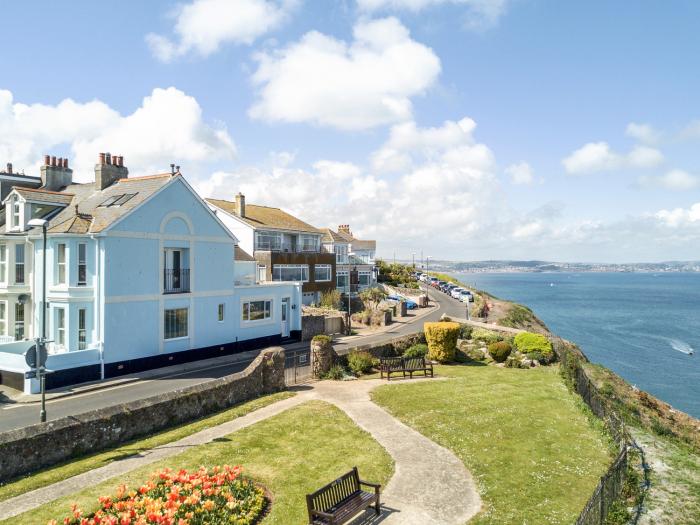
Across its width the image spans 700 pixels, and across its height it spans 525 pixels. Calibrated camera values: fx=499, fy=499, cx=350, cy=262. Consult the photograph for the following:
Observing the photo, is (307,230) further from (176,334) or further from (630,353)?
(630,353)

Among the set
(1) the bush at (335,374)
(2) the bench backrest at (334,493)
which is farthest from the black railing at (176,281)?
(2) the bench backrest at (334,493)

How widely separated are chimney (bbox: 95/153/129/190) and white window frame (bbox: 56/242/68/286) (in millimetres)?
5814

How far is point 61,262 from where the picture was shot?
→ 1025 inches

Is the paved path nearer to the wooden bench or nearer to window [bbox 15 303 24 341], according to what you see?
the wooden bench

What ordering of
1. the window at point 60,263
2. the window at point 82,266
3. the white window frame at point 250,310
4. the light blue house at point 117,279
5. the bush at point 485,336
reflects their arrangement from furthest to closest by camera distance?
the white window frame at point 250,310, the bush at point 485,336, the window at point 60,263, the window at point 82,266, the light blue house at point 117,279

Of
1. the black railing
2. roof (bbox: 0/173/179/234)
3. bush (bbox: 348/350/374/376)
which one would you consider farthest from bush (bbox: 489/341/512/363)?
roof (bbox: 0/173/179/234)

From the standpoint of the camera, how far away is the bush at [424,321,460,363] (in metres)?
29.3

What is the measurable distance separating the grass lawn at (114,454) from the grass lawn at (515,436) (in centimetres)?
606

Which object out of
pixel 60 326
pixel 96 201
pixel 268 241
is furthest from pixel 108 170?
pixel 268 241

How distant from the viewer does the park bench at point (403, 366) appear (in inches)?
994

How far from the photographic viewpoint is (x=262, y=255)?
4541 cm

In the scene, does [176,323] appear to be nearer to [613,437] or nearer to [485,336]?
[485,336]

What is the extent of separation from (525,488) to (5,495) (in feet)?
40.8

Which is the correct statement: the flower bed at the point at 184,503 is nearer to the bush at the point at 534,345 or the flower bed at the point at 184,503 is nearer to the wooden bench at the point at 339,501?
the wooden bench at the point at 339,501
